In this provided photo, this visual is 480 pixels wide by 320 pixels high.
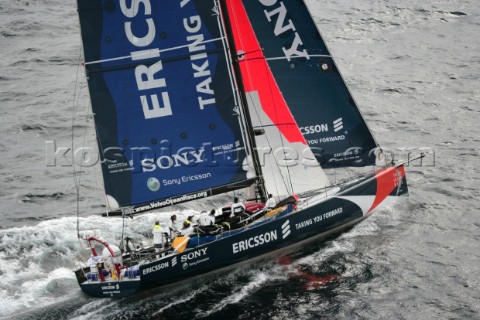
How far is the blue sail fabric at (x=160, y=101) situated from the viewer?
26109 mm

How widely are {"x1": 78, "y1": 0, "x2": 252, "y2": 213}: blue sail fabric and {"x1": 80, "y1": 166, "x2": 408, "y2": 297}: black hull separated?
211cm

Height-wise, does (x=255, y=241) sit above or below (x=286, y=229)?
below

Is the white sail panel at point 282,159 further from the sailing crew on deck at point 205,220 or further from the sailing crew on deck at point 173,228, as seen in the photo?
the sailing crew on deck at point 173,228

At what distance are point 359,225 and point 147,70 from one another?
10318 millimetres

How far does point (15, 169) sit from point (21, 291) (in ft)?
37.0

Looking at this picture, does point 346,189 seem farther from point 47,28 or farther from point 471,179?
point 47,28

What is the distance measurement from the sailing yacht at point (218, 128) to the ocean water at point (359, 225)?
1114mm

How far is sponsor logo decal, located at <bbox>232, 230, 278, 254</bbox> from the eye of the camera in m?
27.0

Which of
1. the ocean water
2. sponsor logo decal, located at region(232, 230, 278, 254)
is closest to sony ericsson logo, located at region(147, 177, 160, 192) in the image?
sponsor logo decal, located at region(232, 230, 278, 254)

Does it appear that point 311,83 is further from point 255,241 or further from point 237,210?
point 255,241

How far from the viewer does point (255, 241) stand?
2719 cm

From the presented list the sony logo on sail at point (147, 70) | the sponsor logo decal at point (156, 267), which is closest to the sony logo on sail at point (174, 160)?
the sony logo on sail at point (147, 70)

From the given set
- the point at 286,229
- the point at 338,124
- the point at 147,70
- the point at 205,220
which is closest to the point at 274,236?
the point at 286,229

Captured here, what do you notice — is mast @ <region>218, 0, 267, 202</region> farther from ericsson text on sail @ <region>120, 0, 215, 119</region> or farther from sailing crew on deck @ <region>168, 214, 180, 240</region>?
sailing crew on deck @ <region>168, 214, 180, 240</region>
